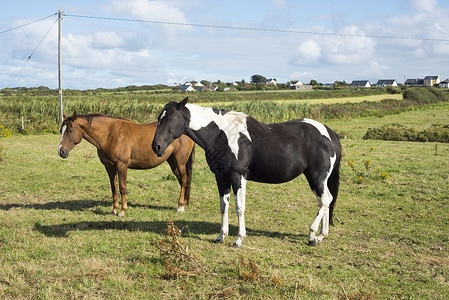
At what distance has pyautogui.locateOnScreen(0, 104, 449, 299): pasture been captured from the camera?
4.65 meters

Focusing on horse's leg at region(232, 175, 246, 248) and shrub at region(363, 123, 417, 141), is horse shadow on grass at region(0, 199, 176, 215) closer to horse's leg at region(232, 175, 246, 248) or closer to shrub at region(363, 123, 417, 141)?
horse's leg at region(232, 175, 246, 248)

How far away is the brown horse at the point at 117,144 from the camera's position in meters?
7.65

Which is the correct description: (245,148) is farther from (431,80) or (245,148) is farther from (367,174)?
Result: (431,80)

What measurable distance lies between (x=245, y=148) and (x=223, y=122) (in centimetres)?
56

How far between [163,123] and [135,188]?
5047mm

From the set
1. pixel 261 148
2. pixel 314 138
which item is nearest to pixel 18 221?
pixel 261 148

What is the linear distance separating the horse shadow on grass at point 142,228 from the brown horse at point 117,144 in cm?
69

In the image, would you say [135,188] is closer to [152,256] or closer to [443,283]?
[152,256]

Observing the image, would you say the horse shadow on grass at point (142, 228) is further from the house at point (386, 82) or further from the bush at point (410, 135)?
the house at point (386, 82)

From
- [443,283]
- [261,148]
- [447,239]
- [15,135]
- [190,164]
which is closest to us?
[443,283]

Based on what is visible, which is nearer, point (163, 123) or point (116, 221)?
point (163, 123)

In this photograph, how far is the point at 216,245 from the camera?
612cm

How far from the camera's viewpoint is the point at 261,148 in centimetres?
603

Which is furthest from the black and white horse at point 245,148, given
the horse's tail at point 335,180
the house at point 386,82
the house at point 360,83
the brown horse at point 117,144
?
the house at point 386,82
